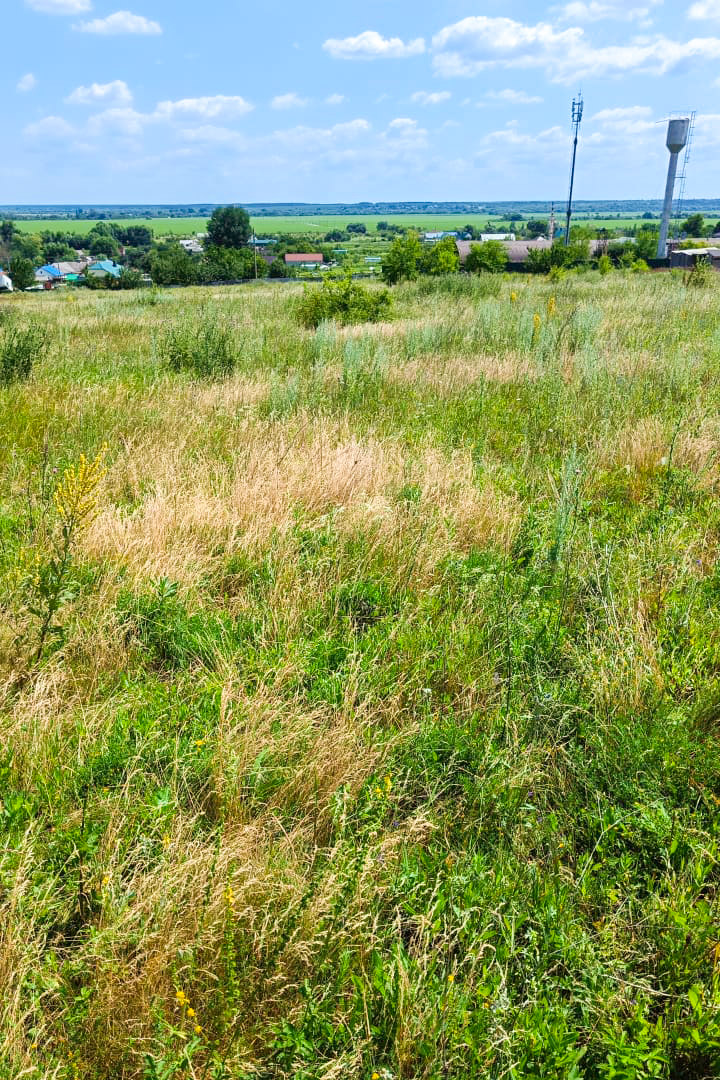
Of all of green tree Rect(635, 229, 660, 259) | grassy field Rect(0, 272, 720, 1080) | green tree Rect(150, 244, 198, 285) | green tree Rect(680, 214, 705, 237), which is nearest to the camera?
grassy field Rect(0, 272, 720, 1080)

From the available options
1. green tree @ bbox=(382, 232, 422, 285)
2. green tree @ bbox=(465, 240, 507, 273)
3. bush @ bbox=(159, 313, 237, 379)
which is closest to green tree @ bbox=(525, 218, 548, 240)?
green tree @ bbox=(465, 240, 507, 273)

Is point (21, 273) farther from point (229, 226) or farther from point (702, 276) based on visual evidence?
point (702, 276)

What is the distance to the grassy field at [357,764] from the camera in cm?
159

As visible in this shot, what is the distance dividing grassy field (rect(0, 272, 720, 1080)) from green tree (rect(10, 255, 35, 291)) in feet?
286

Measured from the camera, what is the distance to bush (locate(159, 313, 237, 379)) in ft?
25.2

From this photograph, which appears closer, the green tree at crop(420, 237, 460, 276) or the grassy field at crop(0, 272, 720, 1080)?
the grassy field at crop(0, 272, 720, 1080)

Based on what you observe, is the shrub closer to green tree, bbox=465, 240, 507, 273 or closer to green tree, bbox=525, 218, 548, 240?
green tree, bbox=465, 240, 507, 273

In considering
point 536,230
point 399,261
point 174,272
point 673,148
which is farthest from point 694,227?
point 399,261

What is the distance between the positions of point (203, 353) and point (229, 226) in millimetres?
116584

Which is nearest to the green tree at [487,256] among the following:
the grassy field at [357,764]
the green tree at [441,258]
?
the green tree at [441,258]

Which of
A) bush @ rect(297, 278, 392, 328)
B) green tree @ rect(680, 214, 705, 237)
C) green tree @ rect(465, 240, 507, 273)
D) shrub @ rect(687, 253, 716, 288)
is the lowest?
bush @ rect(297, 278, 392, 328)

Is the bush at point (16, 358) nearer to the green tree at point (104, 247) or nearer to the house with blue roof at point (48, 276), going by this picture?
the house with blue roof at point (48, 276)

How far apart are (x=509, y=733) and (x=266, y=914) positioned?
1128 millimetres

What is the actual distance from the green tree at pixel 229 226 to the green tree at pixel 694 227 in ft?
225
